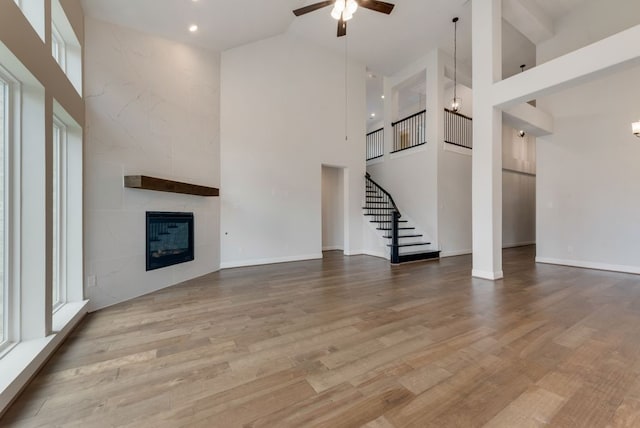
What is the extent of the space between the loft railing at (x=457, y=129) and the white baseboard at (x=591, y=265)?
Result: 131 inches

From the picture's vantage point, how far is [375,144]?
9117 millimetres

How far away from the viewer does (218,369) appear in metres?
1.83

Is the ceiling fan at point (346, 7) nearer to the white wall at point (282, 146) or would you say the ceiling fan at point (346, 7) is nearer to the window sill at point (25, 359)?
the white wall at point (282, 146)

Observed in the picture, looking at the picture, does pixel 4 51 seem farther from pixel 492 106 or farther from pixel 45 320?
pixel 492 106

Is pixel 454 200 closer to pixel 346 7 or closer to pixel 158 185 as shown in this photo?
pixel 346 7

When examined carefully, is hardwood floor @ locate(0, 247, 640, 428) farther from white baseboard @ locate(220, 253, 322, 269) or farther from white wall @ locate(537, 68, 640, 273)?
white wall @ locate(537, 68, 640, 273)

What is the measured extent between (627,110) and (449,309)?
5.44 m

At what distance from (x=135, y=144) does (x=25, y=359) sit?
2678mm

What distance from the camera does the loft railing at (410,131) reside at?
285 inches

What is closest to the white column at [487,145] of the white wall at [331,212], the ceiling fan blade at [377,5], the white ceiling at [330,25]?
the white ceiling at [330,25]

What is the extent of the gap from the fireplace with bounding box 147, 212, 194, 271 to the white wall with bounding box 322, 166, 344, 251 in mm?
4215

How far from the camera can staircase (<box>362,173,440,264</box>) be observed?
562 cm

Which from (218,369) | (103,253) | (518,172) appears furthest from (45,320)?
(518,172)

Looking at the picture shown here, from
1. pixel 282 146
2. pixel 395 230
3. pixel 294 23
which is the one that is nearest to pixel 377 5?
pixel 294 23
